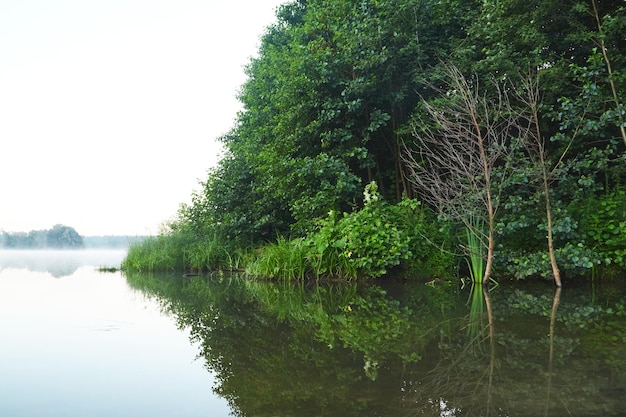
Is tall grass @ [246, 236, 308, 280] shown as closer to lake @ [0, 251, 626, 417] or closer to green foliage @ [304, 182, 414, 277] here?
green foliage @ [304, 182, 414, 277]

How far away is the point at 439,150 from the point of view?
28.1 feet

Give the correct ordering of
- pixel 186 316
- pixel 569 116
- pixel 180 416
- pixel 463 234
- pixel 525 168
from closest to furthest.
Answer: pixel 180 416
pixel 186 316
pixel 525 168
pixel 569 116
pixel 463 234

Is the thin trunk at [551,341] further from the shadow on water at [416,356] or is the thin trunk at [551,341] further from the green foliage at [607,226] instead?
the green foliage at [607,226]

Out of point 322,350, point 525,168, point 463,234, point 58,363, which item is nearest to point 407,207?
point 463,234

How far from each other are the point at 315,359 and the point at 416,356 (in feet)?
1.76

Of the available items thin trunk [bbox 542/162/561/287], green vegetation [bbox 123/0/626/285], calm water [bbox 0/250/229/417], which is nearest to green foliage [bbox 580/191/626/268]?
green vegetation [bbox 123/0/626/285]

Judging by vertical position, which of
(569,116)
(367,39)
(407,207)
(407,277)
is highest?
(367,39)

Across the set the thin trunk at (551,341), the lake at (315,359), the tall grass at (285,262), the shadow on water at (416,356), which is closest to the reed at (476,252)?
the thin trunk at (551,341)

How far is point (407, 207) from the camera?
8.02 m

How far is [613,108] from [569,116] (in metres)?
0.83

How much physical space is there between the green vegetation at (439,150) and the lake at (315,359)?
7.71 feet

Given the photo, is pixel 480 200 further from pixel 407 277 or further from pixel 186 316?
pixel 186 316

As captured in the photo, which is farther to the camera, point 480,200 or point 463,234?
point 463,234

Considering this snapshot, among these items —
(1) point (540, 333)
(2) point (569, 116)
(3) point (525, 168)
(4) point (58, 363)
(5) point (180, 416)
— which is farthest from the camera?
(2) point (569, 116)
